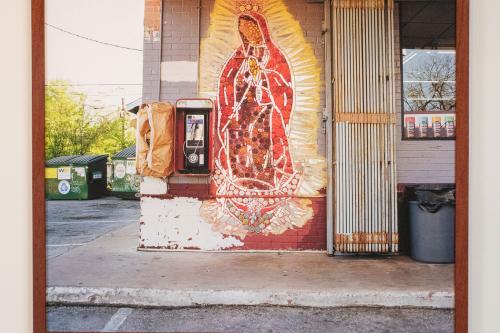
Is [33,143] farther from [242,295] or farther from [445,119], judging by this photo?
[445,119]

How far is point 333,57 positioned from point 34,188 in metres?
3.79

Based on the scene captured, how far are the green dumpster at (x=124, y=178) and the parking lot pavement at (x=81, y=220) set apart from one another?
14.5 inches

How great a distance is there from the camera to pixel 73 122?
72.1 ft

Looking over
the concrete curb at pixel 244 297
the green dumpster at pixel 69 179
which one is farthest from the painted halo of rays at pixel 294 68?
the green dumpster at pixel 69 179

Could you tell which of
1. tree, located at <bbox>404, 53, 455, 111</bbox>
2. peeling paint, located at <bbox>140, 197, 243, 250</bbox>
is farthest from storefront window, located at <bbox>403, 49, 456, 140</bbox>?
peeling paint, located at <bbox>140, 197, 243, 250</bbox>

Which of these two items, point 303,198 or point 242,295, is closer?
point 242,295

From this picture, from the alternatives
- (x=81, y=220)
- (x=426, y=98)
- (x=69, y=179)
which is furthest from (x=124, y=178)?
(x=426, y=98)

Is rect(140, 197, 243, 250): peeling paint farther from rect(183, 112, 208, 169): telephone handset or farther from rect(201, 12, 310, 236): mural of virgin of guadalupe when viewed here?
rect(183, 112, 208, 169): telephone handset

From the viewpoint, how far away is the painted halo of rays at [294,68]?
529cm

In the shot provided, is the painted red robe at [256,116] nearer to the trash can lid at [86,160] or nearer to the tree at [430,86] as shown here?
the tree at [430,86]
